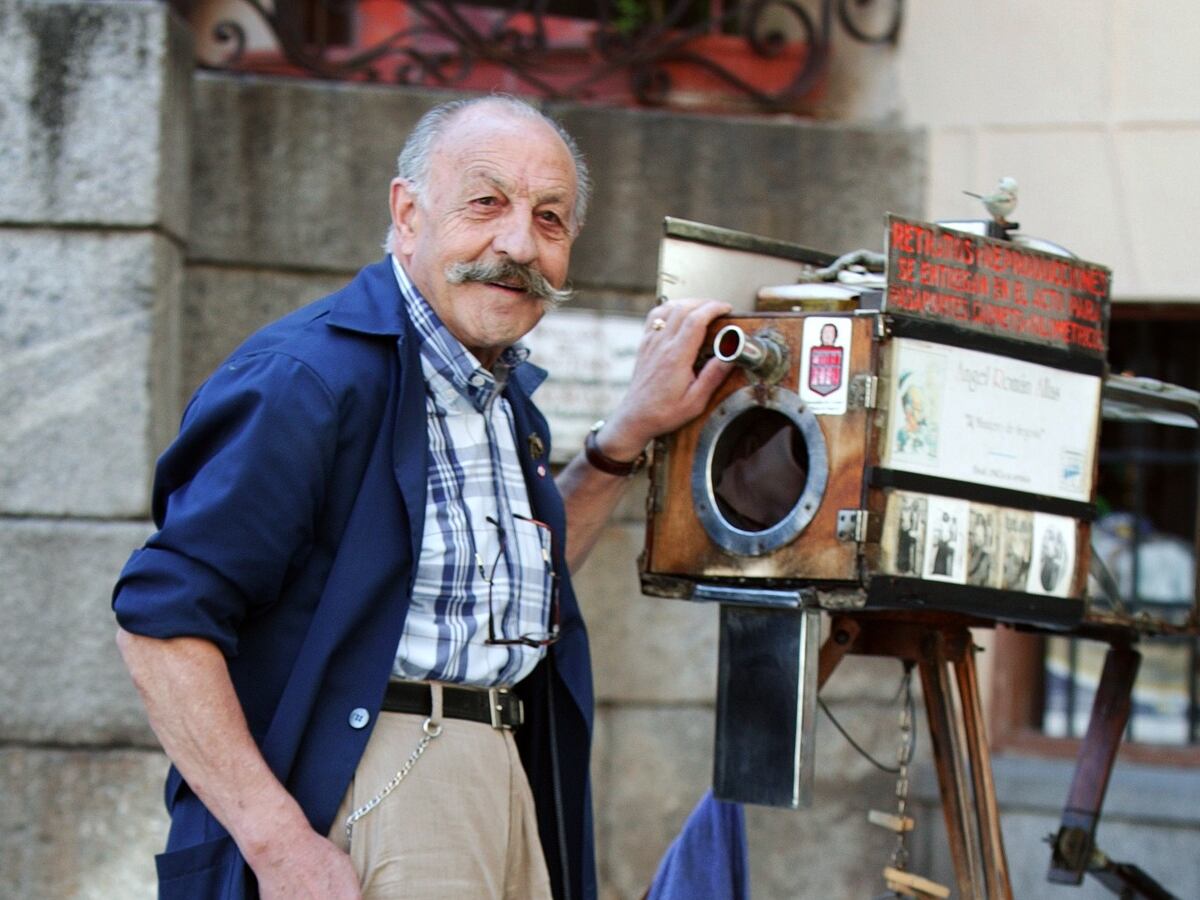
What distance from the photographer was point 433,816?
2.37 m

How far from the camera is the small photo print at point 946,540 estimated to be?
8.55 ft

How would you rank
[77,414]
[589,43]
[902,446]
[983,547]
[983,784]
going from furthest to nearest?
[589,43] < [77,414] < [983,784] < [983,547] < [902,446]

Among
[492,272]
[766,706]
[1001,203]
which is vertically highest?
[1001,203]

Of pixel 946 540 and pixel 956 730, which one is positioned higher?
pixel 946 540

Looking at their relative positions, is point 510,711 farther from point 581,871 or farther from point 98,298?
point 98,298

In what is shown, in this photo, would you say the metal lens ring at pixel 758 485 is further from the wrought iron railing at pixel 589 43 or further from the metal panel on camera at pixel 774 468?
the wrought iron railing at pixel 589 43

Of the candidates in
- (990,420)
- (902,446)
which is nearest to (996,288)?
(990,420)

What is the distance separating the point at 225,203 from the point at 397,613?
2758mm

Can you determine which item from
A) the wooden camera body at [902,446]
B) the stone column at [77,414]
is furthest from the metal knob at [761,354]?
the stone column at [77,414]

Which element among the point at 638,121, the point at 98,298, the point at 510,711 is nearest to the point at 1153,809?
the point at 638,121

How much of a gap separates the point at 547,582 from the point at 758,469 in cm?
41

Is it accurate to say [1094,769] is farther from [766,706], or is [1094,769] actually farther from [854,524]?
[854,524]

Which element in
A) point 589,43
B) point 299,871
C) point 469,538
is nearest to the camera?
point 299,871

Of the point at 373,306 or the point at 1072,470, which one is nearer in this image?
the point at 373,306
